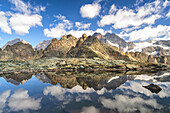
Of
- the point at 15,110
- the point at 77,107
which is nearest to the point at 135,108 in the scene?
the point at 77,107

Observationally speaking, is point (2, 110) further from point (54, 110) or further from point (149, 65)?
point (149, 65)

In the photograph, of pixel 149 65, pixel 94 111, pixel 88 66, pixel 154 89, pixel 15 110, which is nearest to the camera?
pixel 94 111

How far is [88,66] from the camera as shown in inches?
3959

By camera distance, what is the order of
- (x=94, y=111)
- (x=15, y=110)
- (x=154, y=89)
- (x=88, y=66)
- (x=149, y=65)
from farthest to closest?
(x=149, y=65) → (x=88, y=66) → (x=154, y=89) → (x=15, y=110) → (x=94, y=111)

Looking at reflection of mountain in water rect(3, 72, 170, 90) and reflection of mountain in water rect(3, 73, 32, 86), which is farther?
reflection of mountain in water rect(3, 73, 32, 86)

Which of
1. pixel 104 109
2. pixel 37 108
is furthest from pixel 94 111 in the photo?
pixel 37 108

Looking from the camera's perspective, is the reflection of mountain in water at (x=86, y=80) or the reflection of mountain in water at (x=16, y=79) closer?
the reflection of mountain in water at (x=86, y=80)

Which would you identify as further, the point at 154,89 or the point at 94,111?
the point at 154,89

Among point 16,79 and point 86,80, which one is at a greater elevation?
point 16,79

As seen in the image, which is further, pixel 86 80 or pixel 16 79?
pixel 16 79

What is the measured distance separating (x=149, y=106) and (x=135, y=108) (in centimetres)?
292

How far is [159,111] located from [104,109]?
28.0 feet

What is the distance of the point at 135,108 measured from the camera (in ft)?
50.1

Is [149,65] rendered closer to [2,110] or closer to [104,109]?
[104,109]
